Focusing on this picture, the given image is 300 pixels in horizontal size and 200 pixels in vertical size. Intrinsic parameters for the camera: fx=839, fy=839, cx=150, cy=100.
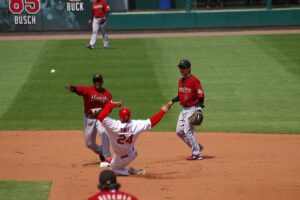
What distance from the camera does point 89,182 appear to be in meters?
13.1

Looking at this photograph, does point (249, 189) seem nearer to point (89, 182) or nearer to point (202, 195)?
point (202, 195)

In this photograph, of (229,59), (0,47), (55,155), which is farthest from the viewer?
(0,47)

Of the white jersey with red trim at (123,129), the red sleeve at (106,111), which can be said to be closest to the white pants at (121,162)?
the white jersey with red trim at (123,129)

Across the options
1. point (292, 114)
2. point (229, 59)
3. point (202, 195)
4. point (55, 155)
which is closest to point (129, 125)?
point (202, 195)

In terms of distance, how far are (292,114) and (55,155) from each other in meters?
6.44

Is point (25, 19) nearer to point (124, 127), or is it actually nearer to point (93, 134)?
point (93, 134)

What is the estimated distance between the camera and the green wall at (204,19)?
106ft

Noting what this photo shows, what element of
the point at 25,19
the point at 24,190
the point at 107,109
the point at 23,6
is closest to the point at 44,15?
the point at 25,19

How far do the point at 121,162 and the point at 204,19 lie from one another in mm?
19740

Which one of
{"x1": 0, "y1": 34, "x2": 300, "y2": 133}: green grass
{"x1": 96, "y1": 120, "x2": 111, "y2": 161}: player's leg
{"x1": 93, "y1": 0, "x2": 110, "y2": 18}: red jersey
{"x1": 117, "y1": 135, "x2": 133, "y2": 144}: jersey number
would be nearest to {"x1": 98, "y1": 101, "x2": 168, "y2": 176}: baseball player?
{"x1": 117, "y1": 135, "x2": 133, "y2": 144}: jersey number

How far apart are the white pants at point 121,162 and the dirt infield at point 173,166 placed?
252 mm

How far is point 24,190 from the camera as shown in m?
12.6

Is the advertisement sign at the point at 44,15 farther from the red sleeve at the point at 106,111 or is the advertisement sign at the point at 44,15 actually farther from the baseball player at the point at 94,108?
the red sleeve at the point at 106,111

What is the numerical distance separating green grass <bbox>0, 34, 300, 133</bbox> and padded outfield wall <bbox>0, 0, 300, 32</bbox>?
168 centimetres
